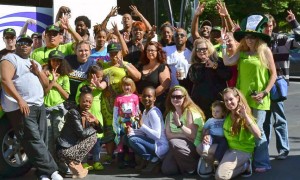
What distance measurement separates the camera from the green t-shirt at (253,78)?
303 inches

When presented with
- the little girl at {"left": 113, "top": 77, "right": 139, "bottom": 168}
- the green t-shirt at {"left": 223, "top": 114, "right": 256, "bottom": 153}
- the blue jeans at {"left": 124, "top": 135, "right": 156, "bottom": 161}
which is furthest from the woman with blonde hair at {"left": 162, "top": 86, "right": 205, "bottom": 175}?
the little girl at {"left": 113, "top": 77, "right": 139, "bottom": 168}

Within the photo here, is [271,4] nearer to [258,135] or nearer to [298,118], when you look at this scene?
[298,118]

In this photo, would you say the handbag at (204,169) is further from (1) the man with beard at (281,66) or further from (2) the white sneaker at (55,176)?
(2) the white sneaker at (55,176)

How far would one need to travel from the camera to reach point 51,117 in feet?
26.2

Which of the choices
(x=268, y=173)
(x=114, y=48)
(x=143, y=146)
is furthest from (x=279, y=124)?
(x=114, y=48)

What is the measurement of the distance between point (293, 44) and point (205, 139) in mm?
1944

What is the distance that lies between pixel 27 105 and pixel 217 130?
235 cm

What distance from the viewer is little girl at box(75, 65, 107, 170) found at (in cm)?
812

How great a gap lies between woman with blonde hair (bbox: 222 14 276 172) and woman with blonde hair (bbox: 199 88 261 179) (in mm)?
228

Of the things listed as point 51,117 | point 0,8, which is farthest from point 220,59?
point 0,8

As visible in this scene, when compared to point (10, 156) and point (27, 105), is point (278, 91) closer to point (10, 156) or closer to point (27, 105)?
point (27, 105)

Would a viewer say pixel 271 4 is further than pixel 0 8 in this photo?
Yes

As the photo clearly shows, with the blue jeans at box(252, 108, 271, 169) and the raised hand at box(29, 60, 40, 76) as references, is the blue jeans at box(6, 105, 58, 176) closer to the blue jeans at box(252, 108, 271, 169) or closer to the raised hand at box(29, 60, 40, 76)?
the raised hand at box(29, 60, 40, 76)

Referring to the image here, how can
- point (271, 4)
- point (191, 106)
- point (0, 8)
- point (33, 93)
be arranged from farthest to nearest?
1. point (271, 4)
2. point (0, 8)
3. point (191, 106)
4. point (33, 93)
